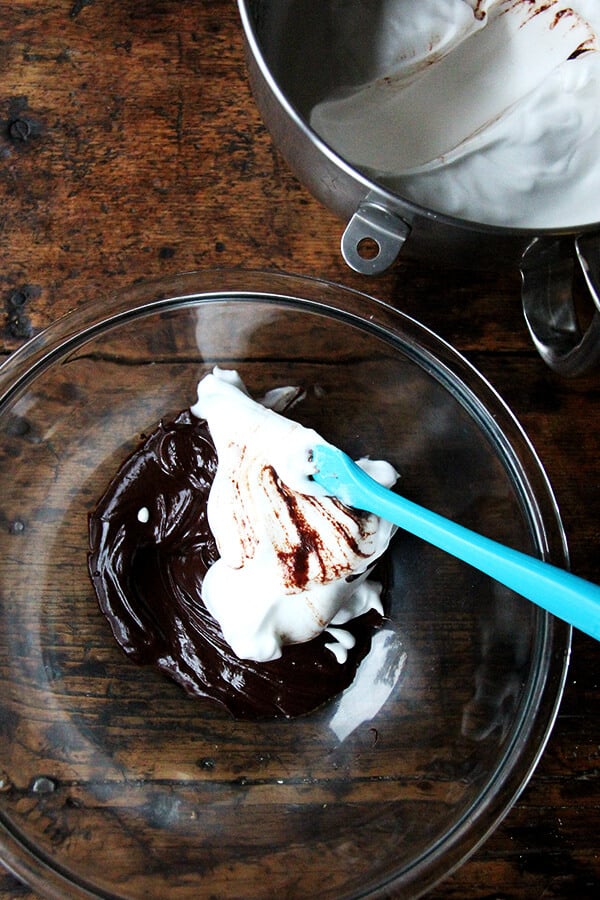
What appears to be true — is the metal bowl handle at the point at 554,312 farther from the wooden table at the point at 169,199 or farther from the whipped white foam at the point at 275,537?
the whipped white foam at the point at 275,537

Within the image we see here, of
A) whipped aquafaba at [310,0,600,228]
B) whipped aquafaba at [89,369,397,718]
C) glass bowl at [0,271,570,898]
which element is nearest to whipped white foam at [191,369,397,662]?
whipped aquafaba at [89,369,397,718]

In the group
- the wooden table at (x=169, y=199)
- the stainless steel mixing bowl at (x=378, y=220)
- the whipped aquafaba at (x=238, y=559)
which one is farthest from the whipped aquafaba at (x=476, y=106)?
the whipped aquafaba at (x=238, y=559)

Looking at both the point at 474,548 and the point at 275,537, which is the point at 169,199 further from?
the point at 474,548

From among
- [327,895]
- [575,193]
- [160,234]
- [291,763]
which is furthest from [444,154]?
[327,895]

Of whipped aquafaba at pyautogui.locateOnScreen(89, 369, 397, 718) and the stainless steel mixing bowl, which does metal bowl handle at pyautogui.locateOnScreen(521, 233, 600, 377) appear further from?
whipped aquafaba at pyautogui.locateOnScreen(89, 369, 397, 718)

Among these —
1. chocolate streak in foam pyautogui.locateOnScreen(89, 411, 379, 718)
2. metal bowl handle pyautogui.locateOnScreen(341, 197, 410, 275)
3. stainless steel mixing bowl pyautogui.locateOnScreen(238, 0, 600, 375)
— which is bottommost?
chocolate streak in foam pyautogui.locateOnScreen(89, 411, 379, 718)

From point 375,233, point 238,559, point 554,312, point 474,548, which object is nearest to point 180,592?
point 238,559
